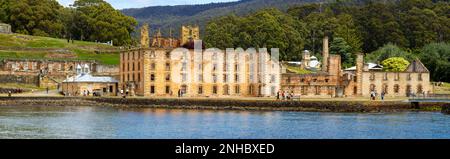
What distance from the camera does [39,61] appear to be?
10975 centimetres

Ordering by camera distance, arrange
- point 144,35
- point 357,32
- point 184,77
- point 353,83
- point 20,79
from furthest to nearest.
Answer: point 357,32, point 20,79, point 144,35, point 353,83, point 184,77

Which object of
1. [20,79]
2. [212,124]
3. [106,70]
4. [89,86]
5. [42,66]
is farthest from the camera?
[42,66]

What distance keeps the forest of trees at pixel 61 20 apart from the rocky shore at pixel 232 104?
4969cm

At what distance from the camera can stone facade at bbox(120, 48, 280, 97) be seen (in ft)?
299

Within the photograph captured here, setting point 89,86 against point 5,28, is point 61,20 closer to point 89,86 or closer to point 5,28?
point 5,28

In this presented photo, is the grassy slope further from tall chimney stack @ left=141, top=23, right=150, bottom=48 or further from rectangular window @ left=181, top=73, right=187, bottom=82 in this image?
rectangular window @ left=181, top=73, right=187, bottom=82

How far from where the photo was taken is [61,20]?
143 meters

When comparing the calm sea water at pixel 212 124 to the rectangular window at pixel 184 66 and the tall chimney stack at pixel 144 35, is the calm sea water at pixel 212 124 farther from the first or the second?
the tall chimney stack at pixel 144 35

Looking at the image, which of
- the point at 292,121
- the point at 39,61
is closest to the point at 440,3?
the point at 39,61

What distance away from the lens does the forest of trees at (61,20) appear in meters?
133

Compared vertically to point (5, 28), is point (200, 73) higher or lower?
lower

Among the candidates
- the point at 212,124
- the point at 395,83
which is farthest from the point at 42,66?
the point at 212,124

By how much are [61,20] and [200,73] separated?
188 feet
